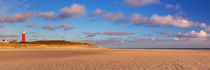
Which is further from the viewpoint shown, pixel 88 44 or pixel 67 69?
pixel 88 44

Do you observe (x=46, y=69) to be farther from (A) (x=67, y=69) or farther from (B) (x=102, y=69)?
(B) (x=102, y=69)

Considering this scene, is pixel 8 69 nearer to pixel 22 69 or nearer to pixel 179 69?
pixel 22 69

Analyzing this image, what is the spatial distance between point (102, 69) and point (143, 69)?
2.90 metres

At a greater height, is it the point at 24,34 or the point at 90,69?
the point at 24,34

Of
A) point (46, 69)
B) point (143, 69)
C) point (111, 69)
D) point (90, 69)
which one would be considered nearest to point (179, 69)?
point (143, 69)

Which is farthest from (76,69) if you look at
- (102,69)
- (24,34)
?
(24,34)

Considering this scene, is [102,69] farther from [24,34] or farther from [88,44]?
[24,34]

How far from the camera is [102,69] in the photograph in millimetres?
12336

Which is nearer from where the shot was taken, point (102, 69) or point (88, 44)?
point (102, 69)

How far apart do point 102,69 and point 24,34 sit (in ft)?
316

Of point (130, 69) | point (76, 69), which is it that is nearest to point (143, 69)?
point (130, 69)

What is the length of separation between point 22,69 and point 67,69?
3.15 metres

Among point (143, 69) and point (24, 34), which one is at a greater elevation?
point (24, 34)

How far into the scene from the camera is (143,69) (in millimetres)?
12219
